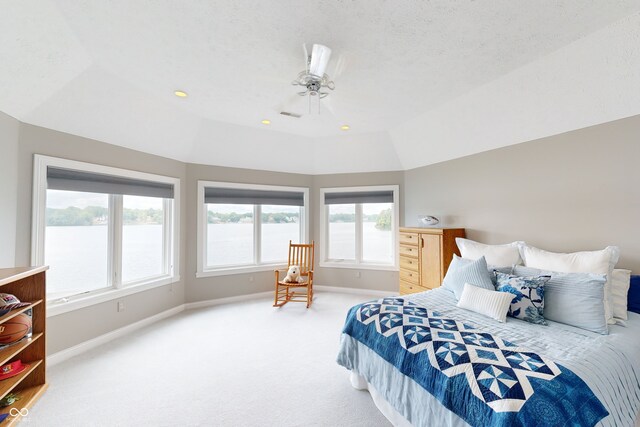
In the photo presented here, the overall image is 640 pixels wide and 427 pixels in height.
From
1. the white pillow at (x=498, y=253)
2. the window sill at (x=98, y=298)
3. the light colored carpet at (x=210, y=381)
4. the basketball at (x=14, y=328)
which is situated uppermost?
the white pillow at (x=498, y=253)

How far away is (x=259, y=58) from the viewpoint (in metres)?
2.12

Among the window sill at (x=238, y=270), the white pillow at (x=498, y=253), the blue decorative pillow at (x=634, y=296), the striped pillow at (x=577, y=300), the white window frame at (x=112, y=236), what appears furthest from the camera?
the window sill at (x=238, y=270)

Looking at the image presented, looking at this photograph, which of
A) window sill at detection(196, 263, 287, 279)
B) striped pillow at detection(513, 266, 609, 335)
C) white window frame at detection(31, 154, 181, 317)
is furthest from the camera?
window sill at detection(196, 263, 287, 279)

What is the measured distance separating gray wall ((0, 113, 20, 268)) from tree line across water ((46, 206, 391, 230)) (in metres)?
0.35

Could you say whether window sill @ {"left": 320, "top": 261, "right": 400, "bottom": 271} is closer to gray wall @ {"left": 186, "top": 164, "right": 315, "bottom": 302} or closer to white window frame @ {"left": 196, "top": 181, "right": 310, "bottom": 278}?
white window frame @ {"left": 196, "top": 181, "right": 310, "bottom": 278}

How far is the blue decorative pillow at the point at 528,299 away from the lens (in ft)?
6.22

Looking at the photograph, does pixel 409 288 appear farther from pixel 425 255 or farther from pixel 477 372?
pixel 477 372

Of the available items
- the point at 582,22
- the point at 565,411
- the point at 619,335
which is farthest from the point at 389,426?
the point at 582,22

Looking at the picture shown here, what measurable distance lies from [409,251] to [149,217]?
3862 mm

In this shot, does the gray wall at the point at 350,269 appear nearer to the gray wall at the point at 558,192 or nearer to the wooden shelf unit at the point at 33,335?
the gray wall at the point at 558,192

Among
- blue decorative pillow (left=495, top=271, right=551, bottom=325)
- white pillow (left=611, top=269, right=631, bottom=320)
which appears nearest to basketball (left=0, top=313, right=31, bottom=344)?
blue decorative pillow (left=495, top=271, right=551, bottom=325)

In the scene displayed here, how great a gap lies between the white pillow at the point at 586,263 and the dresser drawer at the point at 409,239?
4.50 feet

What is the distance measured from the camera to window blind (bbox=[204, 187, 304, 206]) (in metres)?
4.16

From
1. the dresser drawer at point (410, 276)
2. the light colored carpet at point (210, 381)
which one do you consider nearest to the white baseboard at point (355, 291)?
the dresser drawer at point (410, 276)
